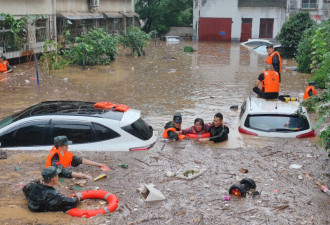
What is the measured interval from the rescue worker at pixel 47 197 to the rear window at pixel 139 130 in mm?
2525

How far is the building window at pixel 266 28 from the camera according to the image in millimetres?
43344

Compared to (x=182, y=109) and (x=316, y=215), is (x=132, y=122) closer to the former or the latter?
(x=316, y=215)

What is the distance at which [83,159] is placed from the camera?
23.9ft

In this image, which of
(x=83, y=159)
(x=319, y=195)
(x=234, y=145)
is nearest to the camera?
(x=319, y=195)

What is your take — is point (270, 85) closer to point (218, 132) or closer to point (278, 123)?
point (278, 123)

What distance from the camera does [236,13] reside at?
143 ft

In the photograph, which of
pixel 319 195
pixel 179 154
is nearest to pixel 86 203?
pixel 179 154

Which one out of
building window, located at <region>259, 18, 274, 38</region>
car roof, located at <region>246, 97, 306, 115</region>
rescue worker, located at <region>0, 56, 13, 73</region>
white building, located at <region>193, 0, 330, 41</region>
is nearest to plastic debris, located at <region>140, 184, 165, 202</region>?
car roof, located at <region>246, 97, 306, 115</region>

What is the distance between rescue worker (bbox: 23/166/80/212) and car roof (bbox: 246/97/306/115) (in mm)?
5418

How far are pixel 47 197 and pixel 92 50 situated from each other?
18.3m

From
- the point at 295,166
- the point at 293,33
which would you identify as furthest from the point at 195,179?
the point at 293,33

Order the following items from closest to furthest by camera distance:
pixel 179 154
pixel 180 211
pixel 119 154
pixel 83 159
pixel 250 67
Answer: pixel 180 211, pixel 83 159, pixel 119 154, pixel 179 154, pixel 250 67

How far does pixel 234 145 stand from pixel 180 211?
3.91m

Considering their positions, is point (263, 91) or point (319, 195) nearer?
point (319, 195)
